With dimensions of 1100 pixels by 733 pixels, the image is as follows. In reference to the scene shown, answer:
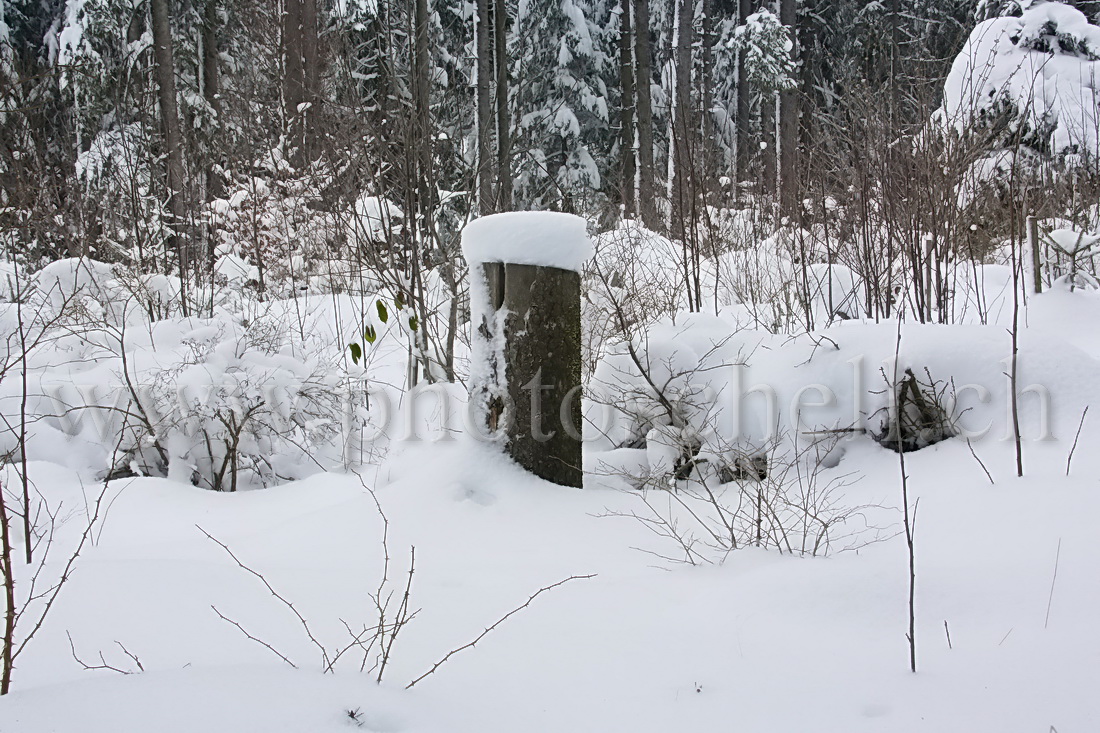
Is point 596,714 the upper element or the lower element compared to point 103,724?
lower

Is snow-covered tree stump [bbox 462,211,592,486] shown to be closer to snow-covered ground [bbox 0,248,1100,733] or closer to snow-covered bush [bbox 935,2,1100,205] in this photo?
snow-covered ground [bbox 0,248,1100,733]

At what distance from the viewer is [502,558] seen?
→ 8.33ft

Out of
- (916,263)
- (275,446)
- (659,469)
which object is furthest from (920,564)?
(275,446)

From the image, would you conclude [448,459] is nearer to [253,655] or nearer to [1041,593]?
[253,655]

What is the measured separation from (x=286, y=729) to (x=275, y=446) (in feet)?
9.27

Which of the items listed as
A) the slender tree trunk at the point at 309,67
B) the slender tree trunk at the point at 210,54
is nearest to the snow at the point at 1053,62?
the slender tree trunk at the point at 309,67

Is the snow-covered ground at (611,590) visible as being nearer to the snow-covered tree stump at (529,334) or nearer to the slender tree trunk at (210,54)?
the snow-covered tree stump at (529,334)

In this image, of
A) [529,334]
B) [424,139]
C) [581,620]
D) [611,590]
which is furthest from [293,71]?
[581,620]

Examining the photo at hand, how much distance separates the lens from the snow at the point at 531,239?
2990 mm

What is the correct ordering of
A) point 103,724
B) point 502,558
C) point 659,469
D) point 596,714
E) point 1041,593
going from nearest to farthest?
1. point 103,724
2. point 596,714
3. point 1041,593
4. point 502,558
5. point 659,469

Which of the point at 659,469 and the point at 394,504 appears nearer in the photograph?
the point at 394,504

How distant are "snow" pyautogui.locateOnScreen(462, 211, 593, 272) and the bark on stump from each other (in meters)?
0.04

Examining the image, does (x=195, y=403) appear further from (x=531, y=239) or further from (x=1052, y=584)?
(x=1052, y=584)

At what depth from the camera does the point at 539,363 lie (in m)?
3.07
